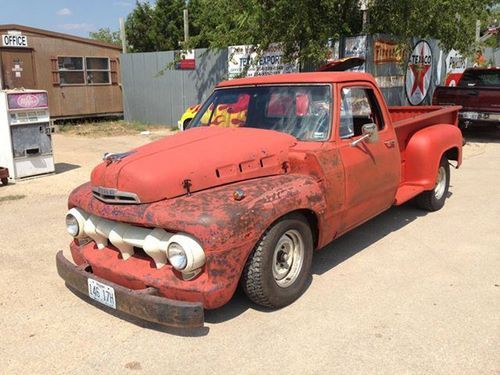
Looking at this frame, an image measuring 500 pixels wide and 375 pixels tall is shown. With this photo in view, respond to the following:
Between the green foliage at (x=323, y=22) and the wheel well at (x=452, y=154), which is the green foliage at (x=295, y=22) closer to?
the green foliage at (x=323, y=22)

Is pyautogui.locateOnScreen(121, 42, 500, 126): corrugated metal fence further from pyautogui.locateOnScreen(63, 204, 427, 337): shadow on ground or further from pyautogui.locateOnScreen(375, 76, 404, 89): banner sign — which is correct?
pyautogui.locateOnScreen(63, 204, 427, 337): shadow on ground

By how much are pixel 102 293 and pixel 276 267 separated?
130 cm

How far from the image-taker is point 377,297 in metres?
4.10

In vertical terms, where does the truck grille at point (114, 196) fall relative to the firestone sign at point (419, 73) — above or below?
below

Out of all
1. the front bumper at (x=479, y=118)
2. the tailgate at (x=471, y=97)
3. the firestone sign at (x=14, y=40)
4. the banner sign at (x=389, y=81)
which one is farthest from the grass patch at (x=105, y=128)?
the front bumper at (x=479, y=118)

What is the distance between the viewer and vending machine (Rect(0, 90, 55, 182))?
860 cm

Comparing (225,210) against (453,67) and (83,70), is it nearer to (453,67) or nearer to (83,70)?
(453,67)

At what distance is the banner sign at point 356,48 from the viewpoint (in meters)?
11.0

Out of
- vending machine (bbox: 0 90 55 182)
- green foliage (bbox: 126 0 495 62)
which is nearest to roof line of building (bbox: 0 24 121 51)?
green foliage (bbox: 126 0 495 62)

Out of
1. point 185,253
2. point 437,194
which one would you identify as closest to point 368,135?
point 185,253

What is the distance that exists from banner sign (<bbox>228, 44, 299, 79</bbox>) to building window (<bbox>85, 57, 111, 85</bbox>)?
244 inches

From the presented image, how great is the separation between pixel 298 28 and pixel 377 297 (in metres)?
8.03

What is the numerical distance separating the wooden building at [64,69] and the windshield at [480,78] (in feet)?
38.1

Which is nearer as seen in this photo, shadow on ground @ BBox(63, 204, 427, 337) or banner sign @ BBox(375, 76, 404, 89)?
shadow on ground @ BBox(63, 204, 427, 337)
